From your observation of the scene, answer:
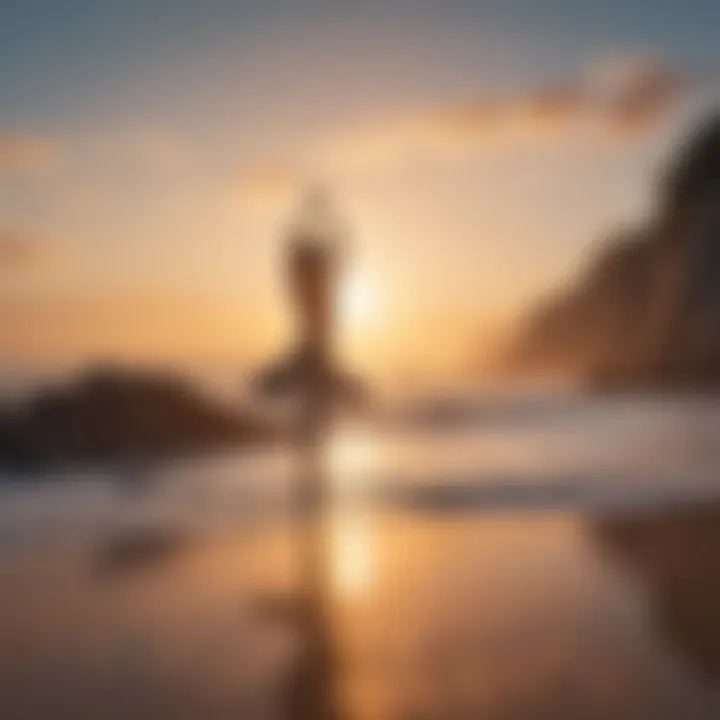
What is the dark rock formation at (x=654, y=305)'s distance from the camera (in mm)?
1755

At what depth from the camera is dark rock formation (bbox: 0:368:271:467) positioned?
1652mm

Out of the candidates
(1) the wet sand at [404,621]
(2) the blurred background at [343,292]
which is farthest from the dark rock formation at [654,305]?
(1) the wet sand at [404,621]

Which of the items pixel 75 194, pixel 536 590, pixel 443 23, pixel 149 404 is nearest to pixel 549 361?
pixel 536 590

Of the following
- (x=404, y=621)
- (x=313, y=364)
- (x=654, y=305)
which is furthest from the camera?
(x=654, y=305)

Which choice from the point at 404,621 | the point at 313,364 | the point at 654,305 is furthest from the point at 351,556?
the point at 654,305

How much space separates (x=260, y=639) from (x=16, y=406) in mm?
713

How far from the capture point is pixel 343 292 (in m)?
1.61

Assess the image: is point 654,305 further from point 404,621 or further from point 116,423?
point 116,423

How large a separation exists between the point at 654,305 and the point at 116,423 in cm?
111

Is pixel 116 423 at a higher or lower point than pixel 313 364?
lower

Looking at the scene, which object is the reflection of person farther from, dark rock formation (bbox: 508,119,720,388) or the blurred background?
dark rock formation (bbox: 508,119,720,388)

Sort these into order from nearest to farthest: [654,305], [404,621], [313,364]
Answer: [404,621], [313,364], [654,305]

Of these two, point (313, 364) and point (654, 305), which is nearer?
point (313, 364)

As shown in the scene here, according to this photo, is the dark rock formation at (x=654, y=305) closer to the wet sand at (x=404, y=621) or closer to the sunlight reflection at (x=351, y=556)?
the wet sand at (x=404, y=621)
